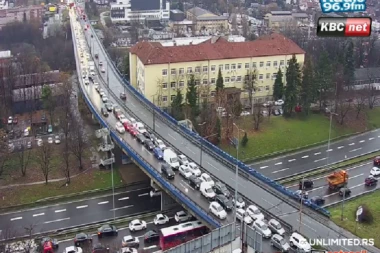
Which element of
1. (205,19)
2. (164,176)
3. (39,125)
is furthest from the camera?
(205,19)

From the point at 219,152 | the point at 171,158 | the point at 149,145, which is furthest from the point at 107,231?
the point at 219,152

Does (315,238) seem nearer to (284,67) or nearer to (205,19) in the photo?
(284,67)

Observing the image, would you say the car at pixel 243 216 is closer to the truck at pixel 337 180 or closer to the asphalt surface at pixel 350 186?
the asphalt surface at pixel 350 186

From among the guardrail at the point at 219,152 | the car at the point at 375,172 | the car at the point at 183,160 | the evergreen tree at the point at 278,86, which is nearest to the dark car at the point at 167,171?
the car at the point at 183,160

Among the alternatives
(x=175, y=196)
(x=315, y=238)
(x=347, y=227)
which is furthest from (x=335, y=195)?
(x=175, y=196)

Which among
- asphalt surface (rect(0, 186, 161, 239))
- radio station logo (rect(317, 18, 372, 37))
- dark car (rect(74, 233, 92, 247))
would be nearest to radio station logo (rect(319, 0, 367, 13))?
radio station logo (rect(317, 18, 372, 37))

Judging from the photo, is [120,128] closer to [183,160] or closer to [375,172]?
[183,160]
